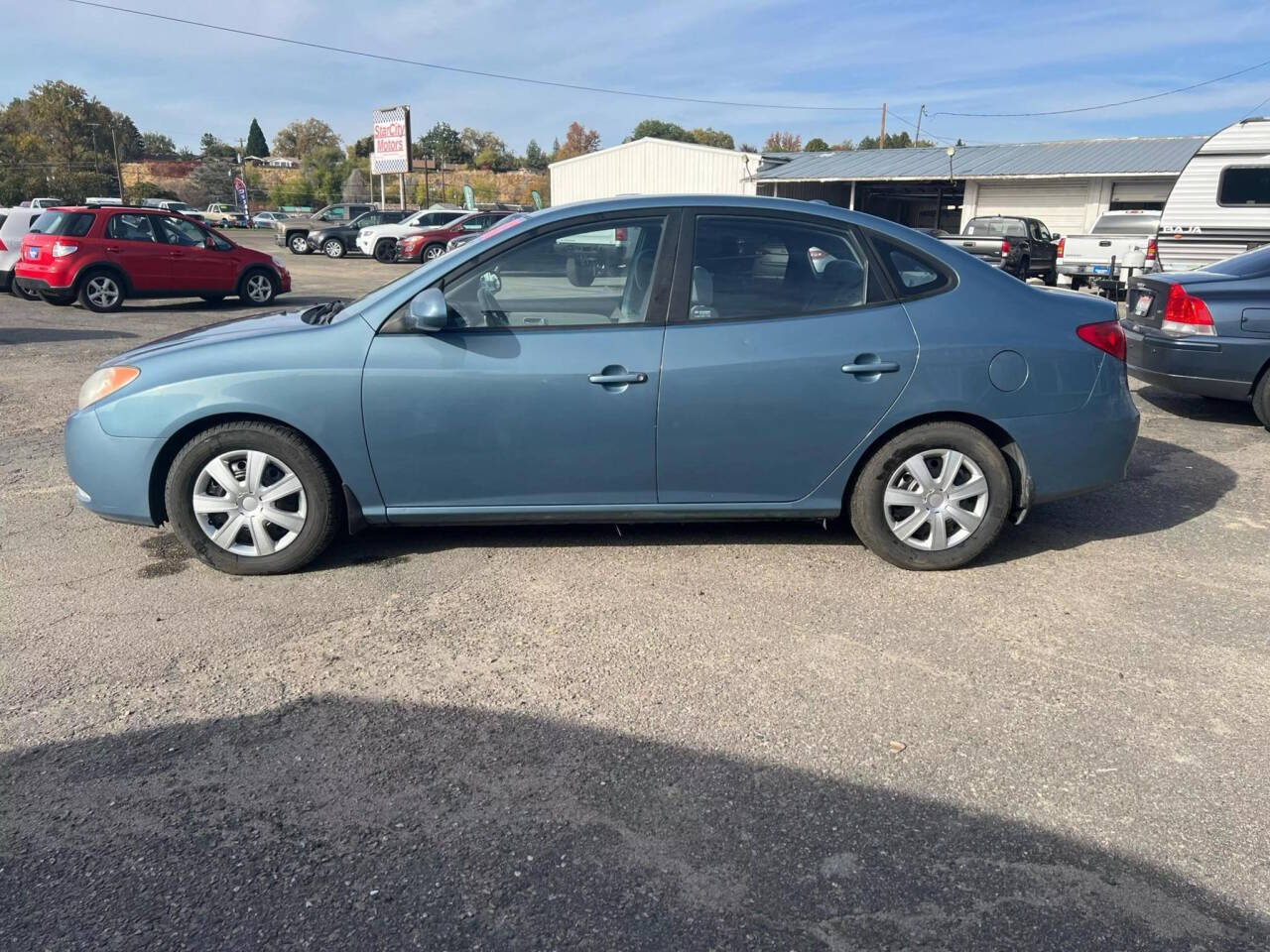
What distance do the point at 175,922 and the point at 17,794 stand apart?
2.85 ft

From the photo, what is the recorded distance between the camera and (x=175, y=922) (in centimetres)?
231

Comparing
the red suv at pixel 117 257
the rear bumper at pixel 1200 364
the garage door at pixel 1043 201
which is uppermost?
the garage door at pixel 1043 201

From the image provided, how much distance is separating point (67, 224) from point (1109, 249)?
18.4 metres

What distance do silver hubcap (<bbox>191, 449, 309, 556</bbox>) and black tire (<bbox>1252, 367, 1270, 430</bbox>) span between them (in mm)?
6816

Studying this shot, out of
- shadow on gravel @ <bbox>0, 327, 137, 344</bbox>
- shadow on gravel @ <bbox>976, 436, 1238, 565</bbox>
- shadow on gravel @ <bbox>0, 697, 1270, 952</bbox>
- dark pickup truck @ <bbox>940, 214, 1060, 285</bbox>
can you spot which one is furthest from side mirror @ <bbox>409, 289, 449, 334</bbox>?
dark pickup truck @ <bbox>940, 214, 1060, 285</bbox>

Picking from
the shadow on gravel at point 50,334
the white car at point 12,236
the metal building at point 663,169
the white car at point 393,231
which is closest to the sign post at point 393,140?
the metal building at point 663,169

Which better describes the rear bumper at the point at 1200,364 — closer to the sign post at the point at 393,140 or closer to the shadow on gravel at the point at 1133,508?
the shadow on gravel at the point at 1133,508

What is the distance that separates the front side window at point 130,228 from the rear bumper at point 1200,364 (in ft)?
43.9

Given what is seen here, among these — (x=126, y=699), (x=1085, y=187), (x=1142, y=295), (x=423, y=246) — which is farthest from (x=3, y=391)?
(x=1085, y=187)

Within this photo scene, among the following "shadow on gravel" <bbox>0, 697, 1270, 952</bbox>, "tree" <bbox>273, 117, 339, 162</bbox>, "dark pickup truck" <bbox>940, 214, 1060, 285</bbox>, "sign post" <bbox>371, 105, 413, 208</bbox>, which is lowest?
"shadow on gravel" <bbox>0, 697, 1270, 952</bbox>

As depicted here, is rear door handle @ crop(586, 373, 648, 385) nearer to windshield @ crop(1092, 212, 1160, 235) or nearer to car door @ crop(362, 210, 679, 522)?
car door @ crop(362, 210, 679, 522)

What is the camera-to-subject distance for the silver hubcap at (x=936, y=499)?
4.42m

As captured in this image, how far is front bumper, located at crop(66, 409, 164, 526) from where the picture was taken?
4.26 meters

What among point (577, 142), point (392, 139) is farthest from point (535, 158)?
point (392, 139)
